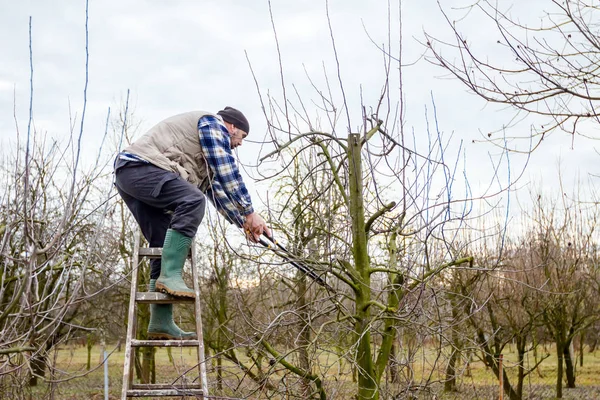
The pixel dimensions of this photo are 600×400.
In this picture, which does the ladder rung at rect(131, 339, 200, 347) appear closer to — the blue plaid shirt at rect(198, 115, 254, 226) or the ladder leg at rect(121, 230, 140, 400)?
the ladder leg at rect(121, 230, 140, 400)

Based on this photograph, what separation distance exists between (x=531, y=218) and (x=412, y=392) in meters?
12.0

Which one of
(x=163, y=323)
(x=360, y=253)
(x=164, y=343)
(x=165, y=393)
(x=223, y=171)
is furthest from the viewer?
(x=360, y=253)

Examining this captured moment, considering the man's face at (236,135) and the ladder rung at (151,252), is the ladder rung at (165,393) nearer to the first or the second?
the ladder rung at (151,252)

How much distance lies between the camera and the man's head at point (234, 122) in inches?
165

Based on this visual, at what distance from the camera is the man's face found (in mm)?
4204

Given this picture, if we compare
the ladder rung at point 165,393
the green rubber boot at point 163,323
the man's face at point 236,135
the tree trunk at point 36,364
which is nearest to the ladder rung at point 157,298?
the green rubber boot at point 163,323

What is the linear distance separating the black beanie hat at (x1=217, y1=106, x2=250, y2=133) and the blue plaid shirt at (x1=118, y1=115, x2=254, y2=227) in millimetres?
169

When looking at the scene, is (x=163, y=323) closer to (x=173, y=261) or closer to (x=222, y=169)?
(x=173, y=261)

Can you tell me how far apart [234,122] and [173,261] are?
3.37ft

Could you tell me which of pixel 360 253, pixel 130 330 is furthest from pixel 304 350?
pixel 130 330

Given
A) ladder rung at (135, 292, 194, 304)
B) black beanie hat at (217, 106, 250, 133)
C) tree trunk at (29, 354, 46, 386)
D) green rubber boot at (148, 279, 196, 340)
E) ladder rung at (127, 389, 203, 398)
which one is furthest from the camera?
black beanie hat at (217, 106, 250, 133)

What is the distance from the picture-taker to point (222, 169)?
3.87m

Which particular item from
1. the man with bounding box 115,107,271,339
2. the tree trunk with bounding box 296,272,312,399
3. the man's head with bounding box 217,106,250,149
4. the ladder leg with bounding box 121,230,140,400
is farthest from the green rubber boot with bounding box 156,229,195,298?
the man's head with bounding box 217,106,250,149

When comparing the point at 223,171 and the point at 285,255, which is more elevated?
the point at 223,171
